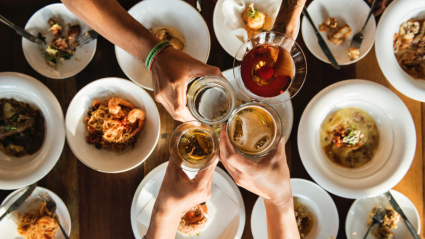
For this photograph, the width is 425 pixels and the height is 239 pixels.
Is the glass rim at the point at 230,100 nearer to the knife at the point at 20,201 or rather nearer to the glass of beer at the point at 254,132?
the glass of beer at the point at 254,132

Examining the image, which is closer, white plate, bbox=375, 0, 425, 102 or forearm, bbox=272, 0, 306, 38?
forearm, bbox=272, 0, 306, 38

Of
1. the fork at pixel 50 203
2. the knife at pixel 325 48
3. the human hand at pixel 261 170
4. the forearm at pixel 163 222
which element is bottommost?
the fork at pixel 50 203

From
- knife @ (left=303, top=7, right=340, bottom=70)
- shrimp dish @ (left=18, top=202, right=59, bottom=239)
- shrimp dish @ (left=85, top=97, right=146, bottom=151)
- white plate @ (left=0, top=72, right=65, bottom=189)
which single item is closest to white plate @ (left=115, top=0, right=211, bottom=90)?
shrimp dish @ (left=85, top=97, right=146, bottom=151)

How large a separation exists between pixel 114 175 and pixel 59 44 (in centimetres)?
83

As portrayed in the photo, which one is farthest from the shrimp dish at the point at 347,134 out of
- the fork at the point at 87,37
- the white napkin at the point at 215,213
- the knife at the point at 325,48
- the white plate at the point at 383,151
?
the fork at the point at 87,37

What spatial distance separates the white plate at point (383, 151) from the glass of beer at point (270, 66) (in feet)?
1.15

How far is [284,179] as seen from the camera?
1046 millimetres

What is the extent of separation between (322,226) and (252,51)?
1.10 m

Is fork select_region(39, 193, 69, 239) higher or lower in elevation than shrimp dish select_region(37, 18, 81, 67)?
lower

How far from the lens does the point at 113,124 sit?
142 centimetres

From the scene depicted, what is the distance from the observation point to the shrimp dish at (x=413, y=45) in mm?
1440

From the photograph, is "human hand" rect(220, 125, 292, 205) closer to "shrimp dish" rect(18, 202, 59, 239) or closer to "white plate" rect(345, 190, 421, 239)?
"white plate" rect(345, 190, 421, 239)

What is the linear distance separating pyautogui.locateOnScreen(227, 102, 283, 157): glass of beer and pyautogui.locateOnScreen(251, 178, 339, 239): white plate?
25.0 inches

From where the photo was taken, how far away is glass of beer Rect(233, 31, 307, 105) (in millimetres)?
1073
